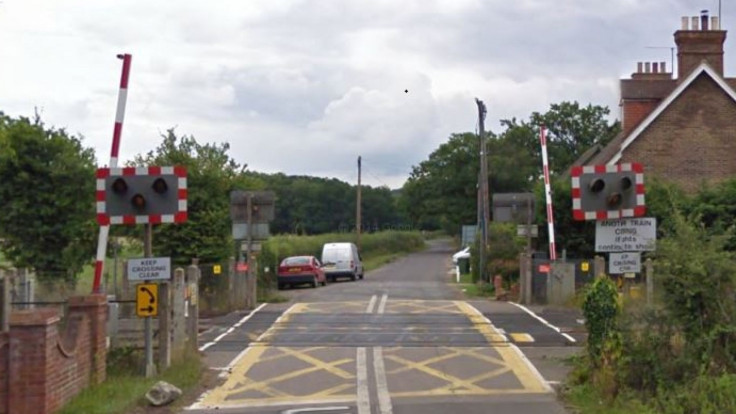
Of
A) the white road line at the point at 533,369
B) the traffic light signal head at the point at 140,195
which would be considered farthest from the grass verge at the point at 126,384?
the white road line at the point at 533,369

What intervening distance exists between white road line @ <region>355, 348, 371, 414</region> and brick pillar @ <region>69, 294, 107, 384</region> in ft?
11.1

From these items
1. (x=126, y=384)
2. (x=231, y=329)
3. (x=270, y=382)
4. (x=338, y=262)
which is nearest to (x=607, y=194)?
(x=270, y=382)

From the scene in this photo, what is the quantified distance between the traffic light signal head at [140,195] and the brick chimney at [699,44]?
28.8 m

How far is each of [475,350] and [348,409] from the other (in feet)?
20.7

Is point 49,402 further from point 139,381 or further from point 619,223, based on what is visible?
point 619,223

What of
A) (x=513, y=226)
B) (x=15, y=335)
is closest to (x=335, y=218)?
(x=513, y=226)

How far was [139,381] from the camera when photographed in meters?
14.4

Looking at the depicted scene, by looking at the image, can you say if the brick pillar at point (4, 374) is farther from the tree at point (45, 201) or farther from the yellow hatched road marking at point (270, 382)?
the tree at point (45, 201)

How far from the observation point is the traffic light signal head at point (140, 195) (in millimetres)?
14938

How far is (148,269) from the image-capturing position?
15070 mm

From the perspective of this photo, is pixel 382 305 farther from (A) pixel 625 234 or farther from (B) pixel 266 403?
(B) pixel 266 403

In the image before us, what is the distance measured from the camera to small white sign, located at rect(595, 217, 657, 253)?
606 inches

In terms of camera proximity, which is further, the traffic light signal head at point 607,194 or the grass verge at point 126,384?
the traffic light signal head at point 607,194

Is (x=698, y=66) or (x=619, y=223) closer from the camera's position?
(x=619, y=223)
